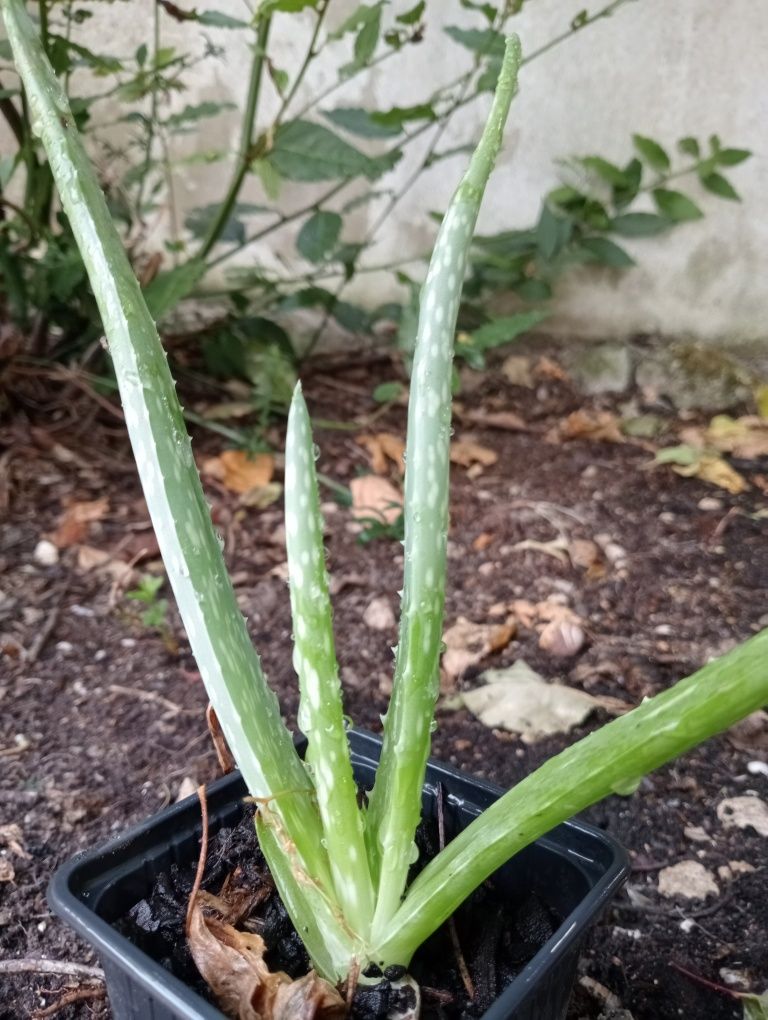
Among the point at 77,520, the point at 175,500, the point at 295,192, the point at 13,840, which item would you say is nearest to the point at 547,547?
the point at 77,520

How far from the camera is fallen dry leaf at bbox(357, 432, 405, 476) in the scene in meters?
1.69

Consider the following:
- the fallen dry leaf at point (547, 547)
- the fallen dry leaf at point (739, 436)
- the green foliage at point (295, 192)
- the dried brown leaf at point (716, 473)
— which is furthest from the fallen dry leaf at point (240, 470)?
the fallen dry leaf at point (739, 436)

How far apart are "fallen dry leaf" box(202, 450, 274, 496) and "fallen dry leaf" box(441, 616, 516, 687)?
0.53 m

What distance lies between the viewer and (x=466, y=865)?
1.67 feet

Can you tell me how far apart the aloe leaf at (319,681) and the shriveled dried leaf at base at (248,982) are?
5 cm

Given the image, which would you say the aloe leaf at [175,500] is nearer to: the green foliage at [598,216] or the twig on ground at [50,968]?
the twig on ground at [50,968]

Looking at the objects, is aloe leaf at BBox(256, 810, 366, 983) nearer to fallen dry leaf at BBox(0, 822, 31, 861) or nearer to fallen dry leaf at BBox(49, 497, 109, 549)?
fallen dry leaf at BBox(0, 822, 31, 861)

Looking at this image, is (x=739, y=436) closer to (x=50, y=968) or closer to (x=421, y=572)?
(x=421, y=572)

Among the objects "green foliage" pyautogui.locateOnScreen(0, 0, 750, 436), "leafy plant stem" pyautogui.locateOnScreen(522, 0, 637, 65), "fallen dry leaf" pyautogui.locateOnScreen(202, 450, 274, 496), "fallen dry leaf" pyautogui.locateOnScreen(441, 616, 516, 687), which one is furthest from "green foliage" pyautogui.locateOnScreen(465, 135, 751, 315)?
"fallen dry leaf" pyautogui.locateOnScreen(441, 616, 516, 687)

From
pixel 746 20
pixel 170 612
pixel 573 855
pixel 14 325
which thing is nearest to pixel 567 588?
pixel 170 612

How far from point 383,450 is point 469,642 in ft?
2.05

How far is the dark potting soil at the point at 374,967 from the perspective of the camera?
0.56 meters

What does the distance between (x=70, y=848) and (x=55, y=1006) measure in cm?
18

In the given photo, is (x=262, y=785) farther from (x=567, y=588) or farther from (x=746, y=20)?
(x=746, y=20)
